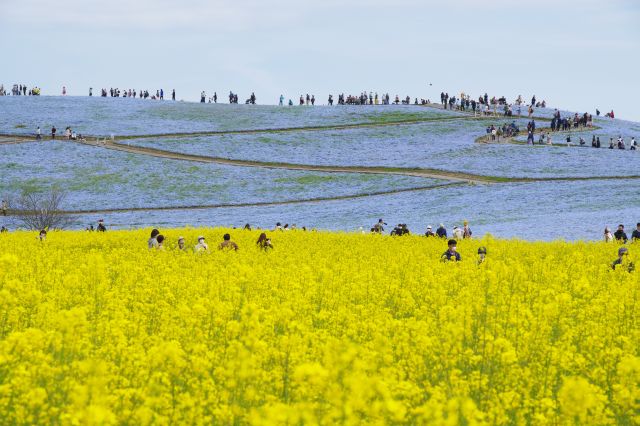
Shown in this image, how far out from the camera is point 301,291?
61.3ft

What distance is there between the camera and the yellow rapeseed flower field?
27.8 ft

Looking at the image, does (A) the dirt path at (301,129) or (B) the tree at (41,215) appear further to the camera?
(A) the dirt path at (301,129)

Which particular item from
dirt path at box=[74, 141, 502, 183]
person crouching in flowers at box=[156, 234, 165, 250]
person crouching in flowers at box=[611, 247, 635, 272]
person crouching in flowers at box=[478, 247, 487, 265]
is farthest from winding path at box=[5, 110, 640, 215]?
person crouching in flowers at box=[611, 247, 635, 272]

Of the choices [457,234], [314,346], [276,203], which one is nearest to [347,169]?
[276,203]

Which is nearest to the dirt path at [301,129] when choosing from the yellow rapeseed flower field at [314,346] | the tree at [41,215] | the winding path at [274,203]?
the winding path at [274,203]

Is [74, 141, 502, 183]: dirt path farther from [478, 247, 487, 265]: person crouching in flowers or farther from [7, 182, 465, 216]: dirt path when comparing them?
[478, 247, 487, 265]: person crouching in flowers

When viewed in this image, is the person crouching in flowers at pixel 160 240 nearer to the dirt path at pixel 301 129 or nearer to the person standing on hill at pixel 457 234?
the person standing on hill at pixel 457 234

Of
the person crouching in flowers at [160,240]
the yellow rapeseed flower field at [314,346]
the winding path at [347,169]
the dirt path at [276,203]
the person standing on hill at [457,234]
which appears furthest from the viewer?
the winding path at [347,169]

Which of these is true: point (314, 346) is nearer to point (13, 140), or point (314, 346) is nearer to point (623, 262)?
point (623, 262)

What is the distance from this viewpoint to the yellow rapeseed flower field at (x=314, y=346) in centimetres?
848

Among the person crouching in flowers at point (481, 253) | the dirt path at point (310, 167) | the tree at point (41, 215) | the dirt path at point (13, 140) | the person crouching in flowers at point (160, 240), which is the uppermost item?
the person crouching in flowers at point (481, 253)

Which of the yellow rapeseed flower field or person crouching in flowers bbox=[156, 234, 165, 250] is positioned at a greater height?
the yellow rapeseed flower field

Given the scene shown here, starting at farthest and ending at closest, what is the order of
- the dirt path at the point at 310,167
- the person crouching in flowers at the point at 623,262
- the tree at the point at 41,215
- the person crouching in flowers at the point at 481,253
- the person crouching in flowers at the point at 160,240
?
the dirt path at the point at 310,167 < the tree at the point at 41,215 < the person crouching in flowers at the point at 160,240 < the person crouching in flowers at the point at 481,253 < the person crouching in flowers at the point at 623,262

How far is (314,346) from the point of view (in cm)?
1228
